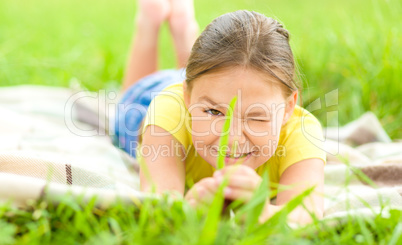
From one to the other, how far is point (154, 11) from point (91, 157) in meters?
1.12

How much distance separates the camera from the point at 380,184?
7.04 ft

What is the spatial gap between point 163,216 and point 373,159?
1.52 metres

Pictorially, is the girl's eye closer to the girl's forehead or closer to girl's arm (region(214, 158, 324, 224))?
the girl's forehead

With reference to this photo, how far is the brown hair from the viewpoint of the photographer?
1708 mm

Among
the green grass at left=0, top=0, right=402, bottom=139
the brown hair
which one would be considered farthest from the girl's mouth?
the green grass at left=0, top=0, right=402, bottom=139

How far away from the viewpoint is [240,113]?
5.43ft

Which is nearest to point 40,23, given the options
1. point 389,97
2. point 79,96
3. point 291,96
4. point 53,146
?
point 79,96

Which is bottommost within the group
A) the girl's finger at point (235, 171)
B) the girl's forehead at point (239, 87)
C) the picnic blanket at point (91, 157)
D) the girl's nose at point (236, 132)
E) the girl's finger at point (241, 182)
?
the picnic blanket at point (91, 157)

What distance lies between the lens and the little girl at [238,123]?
166cm

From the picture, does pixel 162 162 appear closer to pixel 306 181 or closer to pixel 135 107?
pixel 306 181

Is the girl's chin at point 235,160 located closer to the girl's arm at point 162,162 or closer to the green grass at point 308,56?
Answer: the girl's arm at point 162,162

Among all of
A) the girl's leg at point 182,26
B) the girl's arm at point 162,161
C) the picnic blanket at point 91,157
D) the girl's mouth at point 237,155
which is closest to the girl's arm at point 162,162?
the girl's arm at point 162,161

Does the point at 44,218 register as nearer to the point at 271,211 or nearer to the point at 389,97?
the point at 271,211

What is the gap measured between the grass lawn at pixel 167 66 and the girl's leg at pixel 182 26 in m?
0.22
